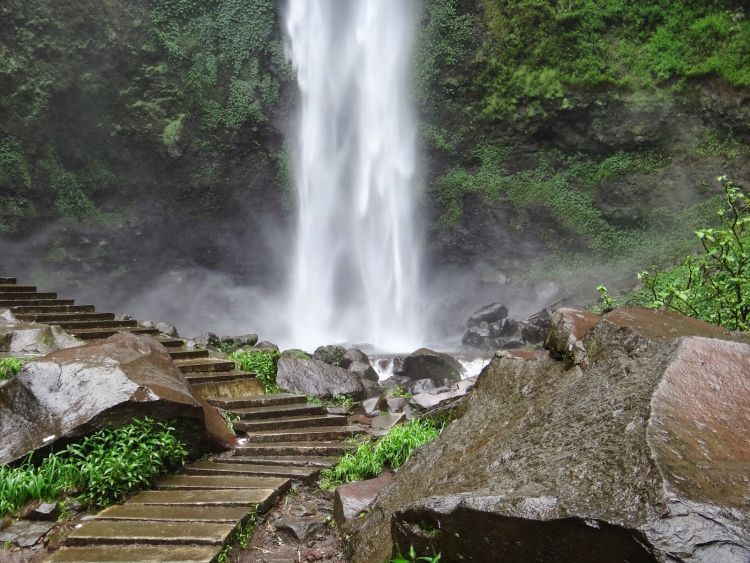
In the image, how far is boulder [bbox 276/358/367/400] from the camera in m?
8.42

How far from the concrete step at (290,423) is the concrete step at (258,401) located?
0.34 metres

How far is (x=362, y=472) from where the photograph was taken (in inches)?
188

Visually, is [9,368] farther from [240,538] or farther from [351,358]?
[351,358]

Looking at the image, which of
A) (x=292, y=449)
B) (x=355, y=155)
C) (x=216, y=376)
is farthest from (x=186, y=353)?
(x=355, y=155)

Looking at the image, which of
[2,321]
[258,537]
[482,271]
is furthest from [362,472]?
[482,271]

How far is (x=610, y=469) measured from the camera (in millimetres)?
1980

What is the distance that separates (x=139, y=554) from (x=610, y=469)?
275cm

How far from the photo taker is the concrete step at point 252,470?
15.5ft

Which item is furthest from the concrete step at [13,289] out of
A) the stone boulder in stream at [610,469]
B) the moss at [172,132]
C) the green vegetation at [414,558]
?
the moss at [172,132]

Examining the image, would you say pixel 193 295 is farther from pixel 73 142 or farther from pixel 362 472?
pixel 362 472

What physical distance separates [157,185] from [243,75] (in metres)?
5.45

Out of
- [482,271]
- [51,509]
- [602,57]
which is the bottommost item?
[51,509]

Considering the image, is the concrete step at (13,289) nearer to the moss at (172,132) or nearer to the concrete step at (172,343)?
the concrete step at (172,343)

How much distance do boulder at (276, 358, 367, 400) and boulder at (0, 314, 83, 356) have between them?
2918 mm
